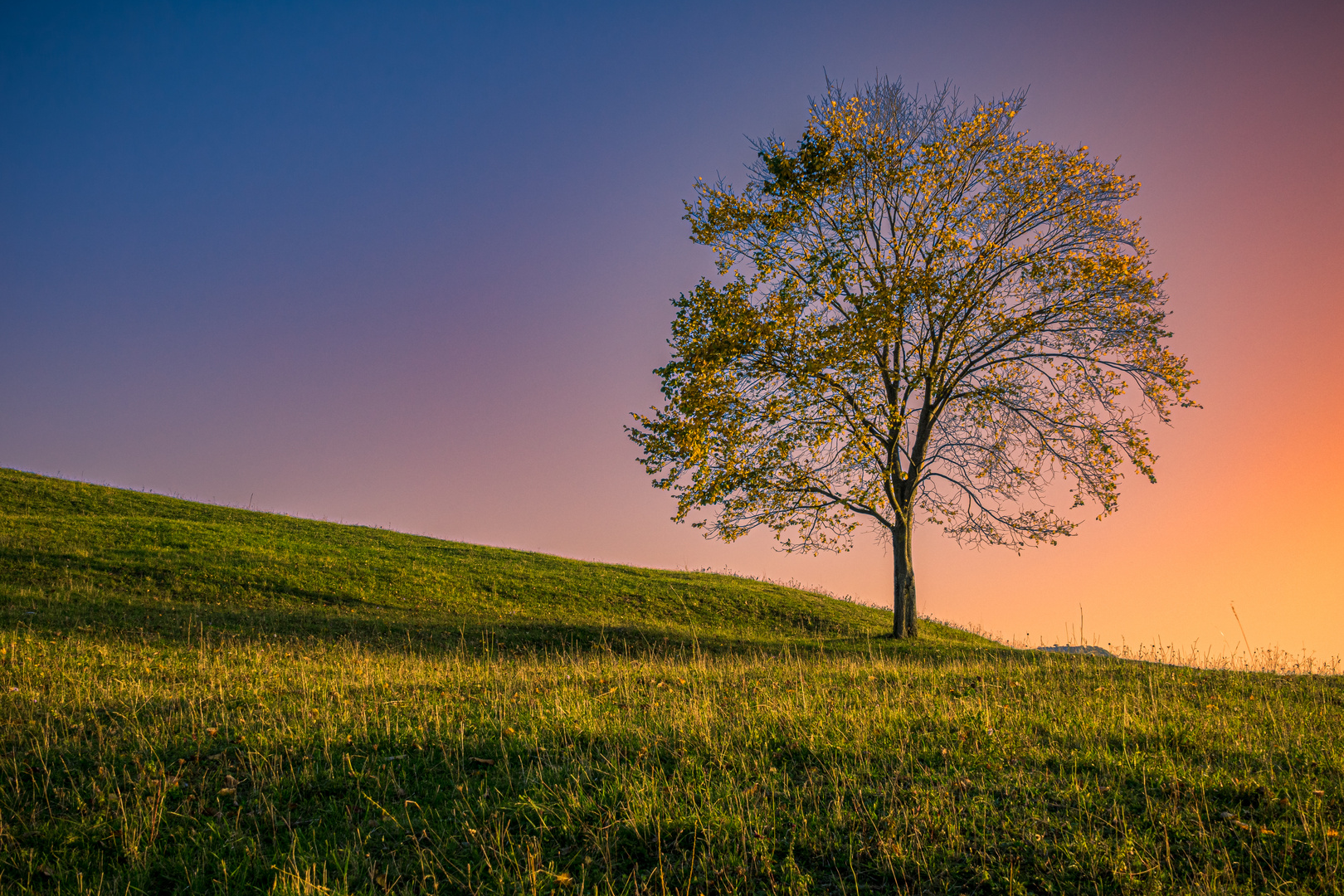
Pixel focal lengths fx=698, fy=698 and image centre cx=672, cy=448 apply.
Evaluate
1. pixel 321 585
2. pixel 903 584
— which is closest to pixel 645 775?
pixel 903 584

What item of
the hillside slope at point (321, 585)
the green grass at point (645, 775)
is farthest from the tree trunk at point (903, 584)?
the green grass at point (645, 775)

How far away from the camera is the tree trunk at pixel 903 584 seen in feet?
67.2

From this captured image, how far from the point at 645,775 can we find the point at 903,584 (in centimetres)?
1660

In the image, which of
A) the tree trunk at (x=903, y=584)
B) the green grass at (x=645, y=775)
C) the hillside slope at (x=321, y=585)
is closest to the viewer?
the green grass at (x=645, y=775)

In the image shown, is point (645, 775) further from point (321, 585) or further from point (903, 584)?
point (321, 585)

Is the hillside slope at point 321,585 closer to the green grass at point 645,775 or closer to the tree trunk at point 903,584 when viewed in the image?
the tree trunk at point 903,584

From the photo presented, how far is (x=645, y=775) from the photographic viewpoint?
5.69m

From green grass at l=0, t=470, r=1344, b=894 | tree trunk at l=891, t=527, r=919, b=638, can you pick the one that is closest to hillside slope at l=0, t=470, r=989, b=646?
tree trunk at l=891, t=527, r=919, b=638

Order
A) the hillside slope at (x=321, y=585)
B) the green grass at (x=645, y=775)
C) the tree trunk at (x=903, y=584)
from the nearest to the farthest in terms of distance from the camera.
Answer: the green grass at (x=645, y=775), the hillside slope at (x=321, y=585), the tree trunk at (x=903, y=584)

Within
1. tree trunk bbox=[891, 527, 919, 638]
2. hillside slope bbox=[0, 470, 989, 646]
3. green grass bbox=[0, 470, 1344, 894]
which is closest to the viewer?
green grass bbox=[0, 470, 1344, 894]

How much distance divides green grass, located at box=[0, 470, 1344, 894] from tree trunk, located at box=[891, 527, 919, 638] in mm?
6637

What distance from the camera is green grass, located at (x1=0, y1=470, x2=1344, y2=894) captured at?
468cm

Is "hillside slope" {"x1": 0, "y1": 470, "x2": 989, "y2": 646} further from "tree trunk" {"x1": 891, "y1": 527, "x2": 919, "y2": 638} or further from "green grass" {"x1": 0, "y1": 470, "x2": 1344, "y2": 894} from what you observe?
"green grass" {"x1": 0, "y1": 470, "x2": 1344, "y2": 894}

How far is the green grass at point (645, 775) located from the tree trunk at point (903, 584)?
6.64 metres
